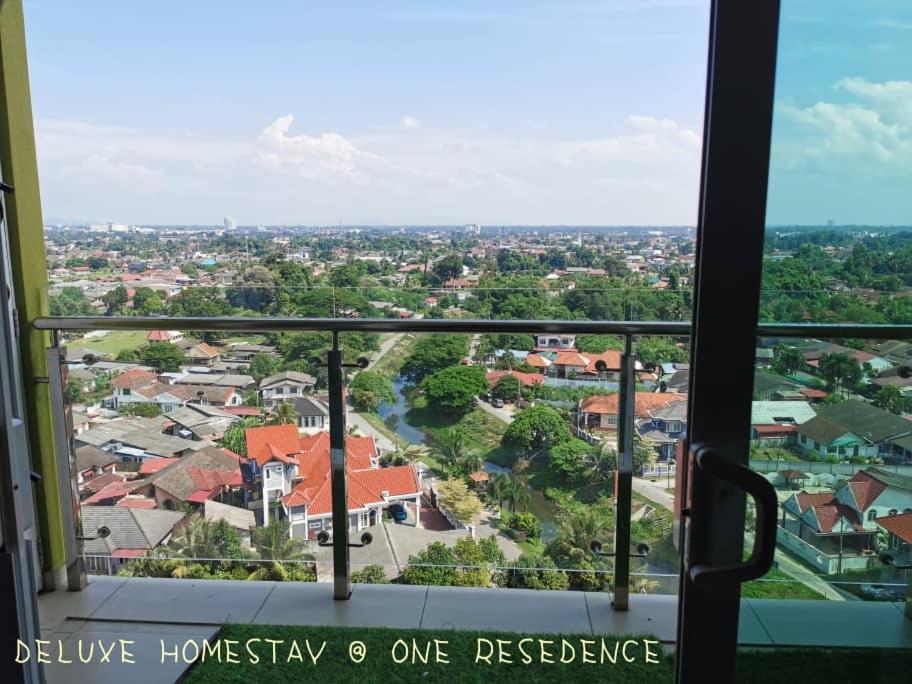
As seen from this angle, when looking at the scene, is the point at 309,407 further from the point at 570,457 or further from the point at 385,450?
the point at 570,457

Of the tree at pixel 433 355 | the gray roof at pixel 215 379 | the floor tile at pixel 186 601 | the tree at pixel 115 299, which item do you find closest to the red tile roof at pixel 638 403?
the tree at pixel 433 355

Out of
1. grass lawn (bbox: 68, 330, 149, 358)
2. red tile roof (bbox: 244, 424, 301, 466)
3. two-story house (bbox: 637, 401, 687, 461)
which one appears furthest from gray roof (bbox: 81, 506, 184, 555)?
two-story house (bbox: 637, 401, 687, 461)

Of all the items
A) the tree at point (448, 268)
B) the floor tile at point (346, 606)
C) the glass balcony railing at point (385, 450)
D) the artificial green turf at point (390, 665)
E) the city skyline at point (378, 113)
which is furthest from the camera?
the city skyline at point (378, 113)

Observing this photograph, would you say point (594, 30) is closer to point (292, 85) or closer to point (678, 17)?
point (678, 17)

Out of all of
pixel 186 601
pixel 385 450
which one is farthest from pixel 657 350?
pixel 186 601

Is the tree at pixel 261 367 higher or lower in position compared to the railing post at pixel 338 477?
higher

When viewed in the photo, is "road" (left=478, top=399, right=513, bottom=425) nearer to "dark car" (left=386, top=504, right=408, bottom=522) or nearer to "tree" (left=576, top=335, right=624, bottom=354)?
"tree" (left=576, top=335, right=624, bottom=354)

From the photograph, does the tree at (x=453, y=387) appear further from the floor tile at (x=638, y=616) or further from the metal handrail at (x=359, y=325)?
the floor tile at (x=638, y=616)
